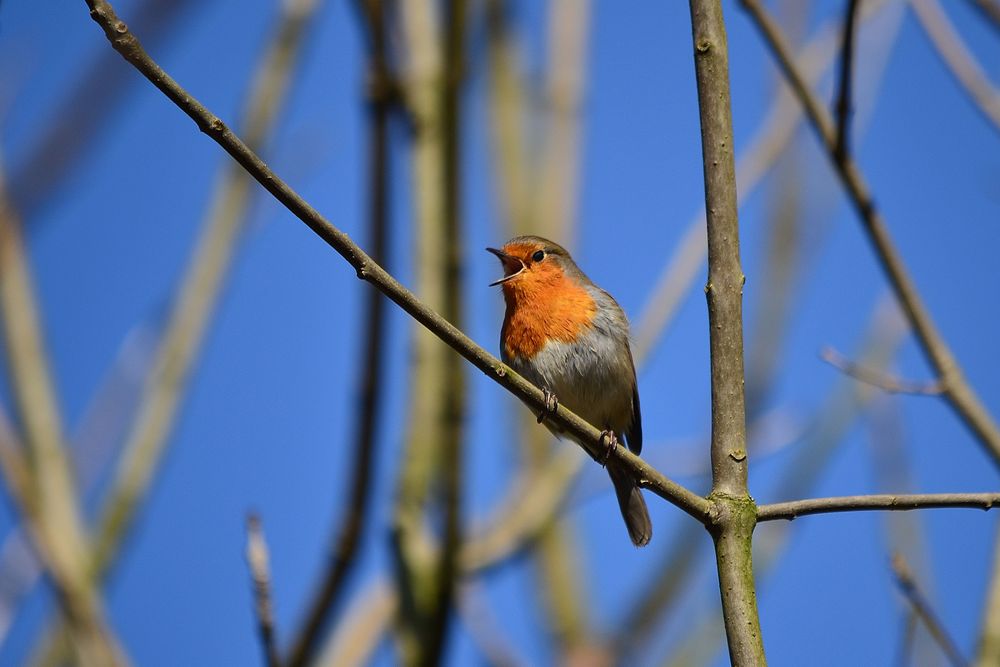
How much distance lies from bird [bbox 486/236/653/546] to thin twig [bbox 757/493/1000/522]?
2.75 metres

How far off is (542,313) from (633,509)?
1.44 meters

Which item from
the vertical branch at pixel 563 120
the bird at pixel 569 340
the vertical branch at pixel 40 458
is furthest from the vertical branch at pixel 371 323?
the vertical branch at pixel 563 120

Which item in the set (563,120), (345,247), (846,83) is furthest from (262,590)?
(563,120)

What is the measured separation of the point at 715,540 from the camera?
2.77m

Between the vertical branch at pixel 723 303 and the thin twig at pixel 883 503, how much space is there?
120mm

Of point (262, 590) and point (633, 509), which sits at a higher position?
point (633, 509)

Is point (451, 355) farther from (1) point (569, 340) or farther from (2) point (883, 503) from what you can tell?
(2) point (883, 503)

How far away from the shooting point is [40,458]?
5113 mm

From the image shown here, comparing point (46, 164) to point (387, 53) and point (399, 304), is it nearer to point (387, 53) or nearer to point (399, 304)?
point (387, 53)

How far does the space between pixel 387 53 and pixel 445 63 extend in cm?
36

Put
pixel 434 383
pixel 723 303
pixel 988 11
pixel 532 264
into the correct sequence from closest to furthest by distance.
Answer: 1. pixel 723 303
2. pixel 988 11
3. pixel 434 383
4. pixel 532 264

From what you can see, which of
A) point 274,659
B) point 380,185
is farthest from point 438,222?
point 274,659

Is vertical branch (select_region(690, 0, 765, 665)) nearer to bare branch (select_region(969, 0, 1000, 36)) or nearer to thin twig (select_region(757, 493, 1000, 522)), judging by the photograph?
thin twig (select_region(757, 493, 1000, 522))

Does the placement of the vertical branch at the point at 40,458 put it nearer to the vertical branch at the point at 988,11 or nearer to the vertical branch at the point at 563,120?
the vertical branch at the point at 563,120
